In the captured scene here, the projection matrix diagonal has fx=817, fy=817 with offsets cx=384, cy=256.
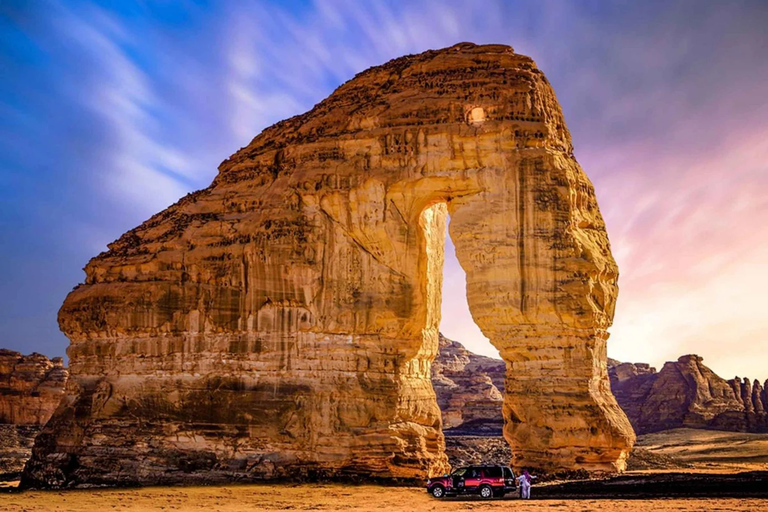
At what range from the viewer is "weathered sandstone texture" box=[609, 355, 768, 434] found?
70875 mm

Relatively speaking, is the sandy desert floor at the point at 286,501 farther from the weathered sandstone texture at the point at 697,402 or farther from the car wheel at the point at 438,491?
the weathered sandstone texture at the point at 697,402

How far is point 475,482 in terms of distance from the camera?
27625 mm

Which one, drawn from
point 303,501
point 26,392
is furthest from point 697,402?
point 26,392

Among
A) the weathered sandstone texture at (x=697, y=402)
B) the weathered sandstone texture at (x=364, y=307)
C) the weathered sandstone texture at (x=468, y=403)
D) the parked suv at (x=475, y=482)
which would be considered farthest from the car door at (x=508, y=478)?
the weathered sandstone texture at (x=697, y=402)

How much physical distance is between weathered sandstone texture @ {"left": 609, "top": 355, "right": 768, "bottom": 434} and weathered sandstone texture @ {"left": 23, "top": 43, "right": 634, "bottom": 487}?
46069 millimetres

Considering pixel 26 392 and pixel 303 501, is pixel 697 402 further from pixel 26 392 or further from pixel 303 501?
pixel 26 392

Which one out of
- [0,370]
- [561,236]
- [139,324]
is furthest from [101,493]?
[0,370]

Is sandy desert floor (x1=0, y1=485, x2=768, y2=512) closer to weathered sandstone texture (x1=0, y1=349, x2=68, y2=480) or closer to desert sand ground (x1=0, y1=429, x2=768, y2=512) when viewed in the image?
desert sand ground (x1=0, y1=429, x2=768, y2=512)

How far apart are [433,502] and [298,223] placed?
41.7 feet

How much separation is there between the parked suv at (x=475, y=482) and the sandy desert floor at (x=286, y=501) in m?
0.50

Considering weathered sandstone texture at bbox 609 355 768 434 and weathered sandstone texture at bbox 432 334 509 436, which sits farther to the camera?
weathered sandstone texture at bbox 432 334 509 436

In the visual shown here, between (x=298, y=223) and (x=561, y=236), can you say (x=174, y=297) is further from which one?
(x=561, y=236)

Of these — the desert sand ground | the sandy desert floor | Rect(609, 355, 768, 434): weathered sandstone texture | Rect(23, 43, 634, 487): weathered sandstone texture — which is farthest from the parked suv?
Rect(609, 355, 768, 434): weathered sandstone texture

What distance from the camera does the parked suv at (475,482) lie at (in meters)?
Result: 27.3
